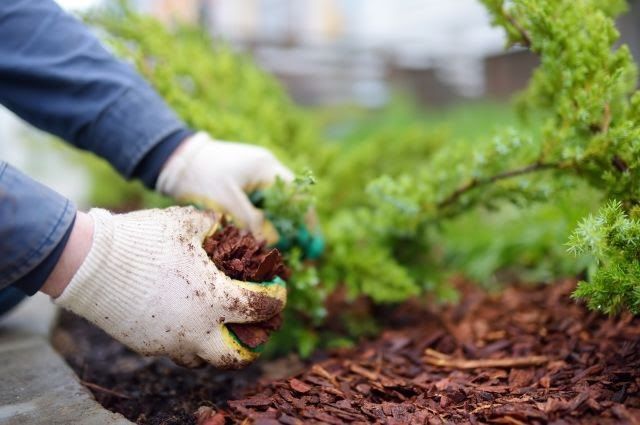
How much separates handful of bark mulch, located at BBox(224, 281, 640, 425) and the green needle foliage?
17 cm

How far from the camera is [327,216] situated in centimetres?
245

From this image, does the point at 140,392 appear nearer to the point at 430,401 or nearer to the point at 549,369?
the point at 430,401

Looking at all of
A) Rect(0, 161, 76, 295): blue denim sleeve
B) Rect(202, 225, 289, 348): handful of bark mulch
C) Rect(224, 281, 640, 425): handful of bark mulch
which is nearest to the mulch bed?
Rect(224, 281, 640, 425): handful of bark mulch

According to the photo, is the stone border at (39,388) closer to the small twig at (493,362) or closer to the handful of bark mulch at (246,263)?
the handful of bark mulch at (246,263)

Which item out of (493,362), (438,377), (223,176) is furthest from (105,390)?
(493,362)

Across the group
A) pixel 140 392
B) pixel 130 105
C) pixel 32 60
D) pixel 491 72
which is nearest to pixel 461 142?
pixel 130 105

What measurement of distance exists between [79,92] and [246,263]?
87 cm

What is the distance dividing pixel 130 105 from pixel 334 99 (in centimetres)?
863

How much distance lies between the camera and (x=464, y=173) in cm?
184

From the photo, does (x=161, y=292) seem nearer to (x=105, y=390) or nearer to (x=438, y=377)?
(x=105, y=390)

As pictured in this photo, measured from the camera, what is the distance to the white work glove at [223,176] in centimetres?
179

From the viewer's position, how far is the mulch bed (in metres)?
1.21

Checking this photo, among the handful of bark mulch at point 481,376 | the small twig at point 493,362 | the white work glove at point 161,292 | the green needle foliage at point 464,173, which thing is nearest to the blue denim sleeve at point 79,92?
the green needle foliage at point 464,173

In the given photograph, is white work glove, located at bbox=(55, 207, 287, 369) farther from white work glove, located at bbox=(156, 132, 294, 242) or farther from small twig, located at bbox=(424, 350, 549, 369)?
small twig, located at bbox=(424, 350, 549, 369)
